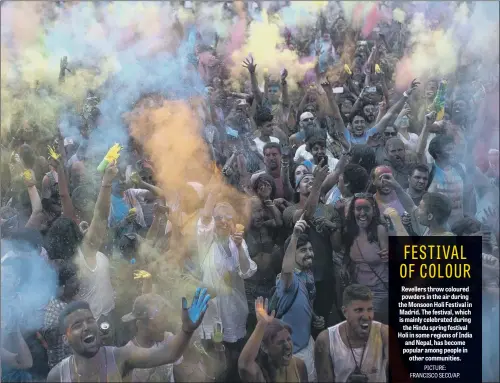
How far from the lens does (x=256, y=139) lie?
131 inches

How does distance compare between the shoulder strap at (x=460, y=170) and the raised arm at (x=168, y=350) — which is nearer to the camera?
the raised arm at (x=168, y=350)

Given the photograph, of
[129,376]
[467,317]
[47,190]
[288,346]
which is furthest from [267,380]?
[47,190]

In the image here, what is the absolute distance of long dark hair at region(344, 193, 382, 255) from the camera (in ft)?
10.8

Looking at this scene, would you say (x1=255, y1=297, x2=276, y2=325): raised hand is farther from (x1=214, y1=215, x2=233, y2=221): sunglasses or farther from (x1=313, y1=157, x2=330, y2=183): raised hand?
(x1=313, y1=157, x2=330, y2=183): raised hand

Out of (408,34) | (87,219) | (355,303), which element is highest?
(408,34)

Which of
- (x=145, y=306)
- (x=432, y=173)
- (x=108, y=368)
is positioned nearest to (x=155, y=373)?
(x=108, y=368)

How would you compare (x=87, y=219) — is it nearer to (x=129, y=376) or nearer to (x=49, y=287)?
(x=49, y=287)

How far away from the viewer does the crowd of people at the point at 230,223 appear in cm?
326

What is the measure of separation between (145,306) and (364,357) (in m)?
1.34

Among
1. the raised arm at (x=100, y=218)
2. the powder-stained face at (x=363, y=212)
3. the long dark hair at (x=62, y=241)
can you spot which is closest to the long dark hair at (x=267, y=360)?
the powder-stained face at (x=363, y=212)

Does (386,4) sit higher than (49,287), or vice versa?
(386,4)

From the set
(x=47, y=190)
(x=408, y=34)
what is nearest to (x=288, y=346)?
(x=47, y=190)

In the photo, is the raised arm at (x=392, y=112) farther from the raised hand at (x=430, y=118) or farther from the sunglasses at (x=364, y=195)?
the sunglasses at (x=364, y=195)

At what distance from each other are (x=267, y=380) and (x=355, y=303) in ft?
2.27
